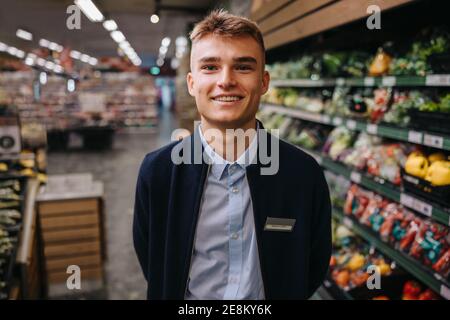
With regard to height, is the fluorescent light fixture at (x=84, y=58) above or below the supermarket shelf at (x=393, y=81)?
above

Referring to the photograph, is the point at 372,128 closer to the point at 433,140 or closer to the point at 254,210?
the point at 433,140

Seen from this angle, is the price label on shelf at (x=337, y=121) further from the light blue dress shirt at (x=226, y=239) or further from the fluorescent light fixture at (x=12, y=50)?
the fluorescent light fixture at (x=12, y=50)

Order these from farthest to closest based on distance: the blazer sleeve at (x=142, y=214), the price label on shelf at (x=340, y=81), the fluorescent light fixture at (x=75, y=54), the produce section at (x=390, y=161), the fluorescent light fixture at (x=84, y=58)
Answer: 1. the fluorescent light fixture at (x=84, y=58)
2. the fluorescent light fixture at (x=75, y=54)
3. the price label on shelf at (x=340, y=81)
4. the produce section at (x=390, y=161)
5. the blazer sleeve at (x=142, y=214)

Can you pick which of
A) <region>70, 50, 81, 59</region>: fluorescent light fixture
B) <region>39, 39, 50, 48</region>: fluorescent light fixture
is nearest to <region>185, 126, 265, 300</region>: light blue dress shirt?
<region>39, 39, 50, 48</region>: fluorescent light fixture

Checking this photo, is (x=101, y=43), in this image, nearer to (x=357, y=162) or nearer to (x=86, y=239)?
(x=86, y=239)

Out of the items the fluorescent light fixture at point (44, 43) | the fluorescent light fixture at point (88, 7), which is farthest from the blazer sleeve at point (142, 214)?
the fluorescent light fixture at point (44, 43)

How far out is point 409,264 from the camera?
83.6 inches

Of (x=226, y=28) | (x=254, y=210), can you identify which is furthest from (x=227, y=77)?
(x=254, y=210)

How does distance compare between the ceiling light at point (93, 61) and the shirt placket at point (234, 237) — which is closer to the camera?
the shirt placket at point (234, 237)

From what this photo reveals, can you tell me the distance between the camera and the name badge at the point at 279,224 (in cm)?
129

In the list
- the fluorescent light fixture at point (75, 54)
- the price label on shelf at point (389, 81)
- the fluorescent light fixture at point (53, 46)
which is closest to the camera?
the price label on shelf at point (389, 81)

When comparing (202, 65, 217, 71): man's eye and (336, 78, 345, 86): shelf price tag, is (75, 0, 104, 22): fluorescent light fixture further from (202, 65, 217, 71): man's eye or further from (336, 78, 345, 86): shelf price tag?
(202, 65, 217, 71): man's eye

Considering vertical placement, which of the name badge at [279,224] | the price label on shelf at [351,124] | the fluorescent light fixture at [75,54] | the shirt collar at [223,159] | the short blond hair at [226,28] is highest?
the fluorescent light fixture at [75,54]

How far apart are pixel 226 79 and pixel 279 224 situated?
0.49 meters
